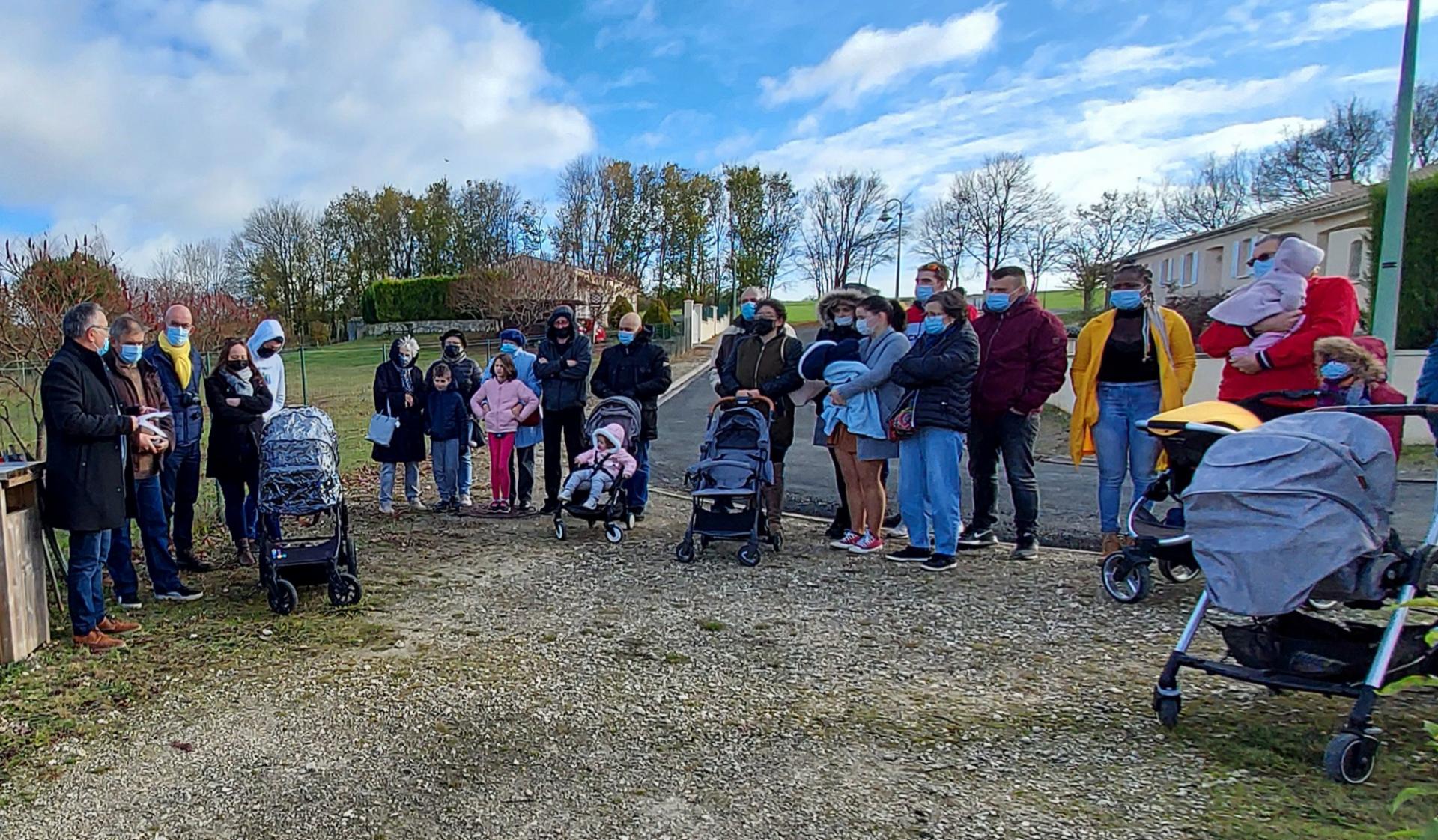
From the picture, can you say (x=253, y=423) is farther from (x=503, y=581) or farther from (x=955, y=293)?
(x=955, y=293)

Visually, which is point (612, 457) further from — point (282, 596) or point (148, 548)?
point (148, 548)

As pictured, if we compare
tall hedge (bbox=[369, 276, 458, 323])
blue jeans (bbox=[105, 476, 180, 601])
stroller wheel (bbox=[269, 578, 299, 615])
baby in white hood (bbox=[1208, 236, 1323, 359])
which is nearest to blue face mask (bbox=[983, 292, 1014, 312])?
baby in white hood (bbox=[1208, 236, 1323, 359])

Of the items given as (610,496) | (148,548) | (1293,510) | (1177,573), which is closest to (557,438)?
(610,496)

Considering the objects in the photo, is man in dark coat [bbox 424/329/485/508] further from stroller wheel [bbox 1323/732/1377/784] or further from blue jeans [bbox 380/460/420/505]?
stroller wheel [bbox 1323/732/1377/784]

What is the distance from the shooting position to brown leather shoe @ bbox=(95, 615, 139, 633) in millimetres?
4688

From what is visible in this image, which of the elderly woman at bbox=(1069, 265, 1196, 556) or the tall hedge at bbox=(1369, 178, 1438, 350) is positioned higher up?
the tall hedge at bbox=(1369, 178, 1438, 350)

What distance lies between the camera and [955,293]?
18.9ft

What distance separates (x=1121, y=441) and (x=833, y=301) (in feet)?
7.63

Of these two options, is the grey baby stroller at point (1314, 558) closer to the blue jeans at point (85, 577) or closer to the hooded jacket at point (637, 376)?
the hooded jacket at point (637, 376)

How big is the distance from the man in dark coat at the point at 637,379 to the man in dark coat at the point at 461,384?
4.36 feet

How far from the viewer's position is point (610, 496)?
6836mm

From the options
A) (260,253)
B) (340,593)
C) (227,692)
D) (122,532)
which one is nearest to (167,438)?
(122,532)

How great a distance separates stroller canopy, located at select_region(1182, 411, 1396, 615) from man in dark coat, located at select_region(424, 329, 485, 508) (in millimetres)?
6206

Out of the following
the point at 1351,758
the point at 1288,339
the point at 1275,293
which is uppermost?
the point at 1275,293
